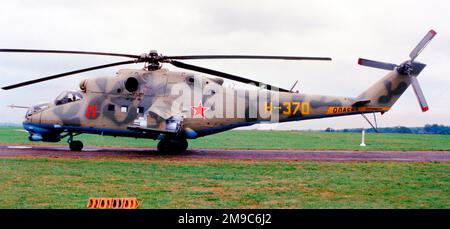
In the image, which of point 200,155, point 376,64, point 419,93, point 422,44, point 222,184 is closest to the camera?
point 222,184

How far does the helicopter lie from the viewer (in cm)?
2283

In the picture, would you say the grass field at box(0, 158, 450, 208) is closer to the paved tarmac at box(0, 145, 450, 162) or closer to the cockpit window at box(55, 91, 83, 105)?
the paved tarmac at box(0, 145, 450, 162)

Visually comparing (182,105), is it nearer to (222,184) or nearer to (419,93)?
(222,184)

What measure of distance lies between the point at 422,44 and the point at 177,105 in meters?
12.6

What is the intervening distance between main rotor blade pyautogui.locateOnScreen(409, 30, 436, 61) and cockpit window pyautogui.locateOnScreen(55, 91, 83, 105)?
56.9ft

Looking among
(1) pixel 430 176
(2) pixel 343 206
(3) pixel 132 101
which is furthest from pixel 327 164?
(3) pixel 132 101

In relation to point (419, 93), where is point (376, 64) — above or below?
above

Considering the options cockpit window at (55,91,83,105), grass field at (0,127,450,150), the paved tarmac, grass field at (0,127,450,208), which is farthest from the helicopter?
grass field at (0,127,450,150)

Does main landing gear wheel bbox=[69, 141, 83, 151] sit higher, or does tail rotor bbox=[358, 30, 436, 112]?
tail rotor bbox=[358, 30, 436, 112]

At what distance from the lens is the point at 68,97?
23.5m

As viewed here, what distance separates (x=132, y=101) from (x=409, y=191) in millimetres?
14812

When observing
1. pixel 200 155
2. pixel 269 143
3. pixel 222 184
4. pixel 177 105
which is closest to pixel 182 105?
pixel 177 105

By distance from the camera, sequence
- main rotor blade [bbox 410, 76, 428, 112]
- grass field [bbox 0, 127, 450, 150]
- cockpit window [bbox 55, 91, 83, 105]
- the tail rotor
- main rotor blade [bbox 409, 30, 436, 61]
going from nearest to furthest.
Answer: main rotor blade [bbox 409, 30, 436, 61] → main rotor blade [bbox 410, 76, 428, 112] → the tail rotor → cockpit window [bbox 55, 91, 83, 105] → grass field [bbox 0, 127, 450, 150]
